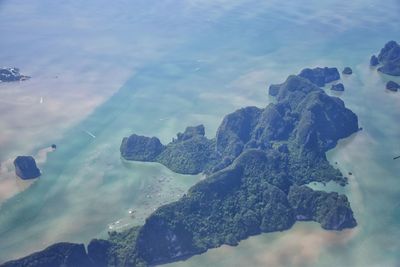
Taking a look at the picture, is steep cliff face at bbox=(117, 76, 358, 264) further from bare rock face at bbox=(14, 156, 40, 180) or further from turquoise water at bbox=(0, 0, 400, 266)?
bare rock face at bbox=(14, 156, 40, 180)

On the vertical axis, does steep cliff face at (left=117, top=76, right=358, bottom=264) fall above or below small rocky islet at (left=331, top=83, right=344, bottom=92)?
above

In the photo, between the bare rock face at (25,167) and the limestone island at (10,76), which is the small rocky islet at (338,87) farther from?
the limestone island at (10,76)

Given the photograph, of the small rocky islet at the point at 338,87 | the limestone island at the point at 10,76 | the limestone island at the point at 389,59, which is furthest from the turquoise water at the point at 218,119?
the limestone island at the point at 10,76

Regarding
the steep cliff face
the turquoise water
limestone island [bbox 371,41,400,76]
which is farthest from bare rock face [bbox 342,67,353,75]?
the steep cliff face

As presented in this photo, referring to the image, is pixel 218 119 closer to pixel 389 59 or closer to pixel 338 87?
pixel 338 87

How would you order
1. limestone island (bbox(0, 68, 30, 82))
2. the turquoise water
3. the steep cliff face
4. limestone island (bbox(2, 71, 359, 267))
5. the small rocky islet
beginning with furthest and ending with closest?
1. limestone island (bbox(0, 68, 30, 82))
2. the small rocky islet
3. the turquoise water
4. the steep cliff face
5. limestone island (bbox(2, 71, 359, 267))

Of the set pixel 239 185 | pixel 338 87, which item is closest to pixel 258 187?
pixel 239 185

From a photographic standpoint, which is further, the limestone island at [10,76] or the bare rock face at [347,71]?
the bare rock face at [347,71]
